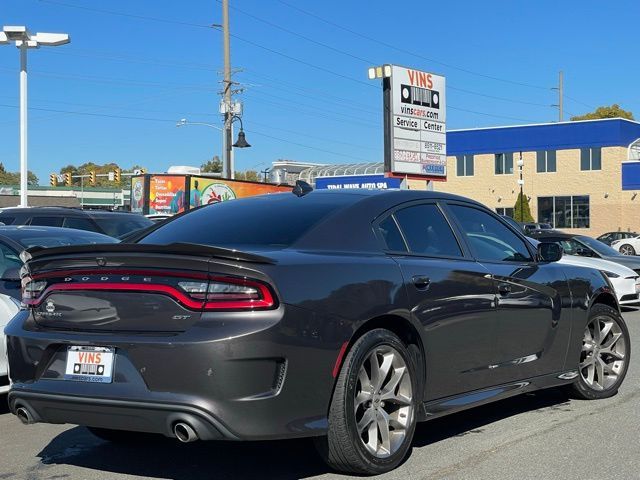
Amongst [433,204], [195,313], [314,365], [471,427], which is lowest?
[471,427]

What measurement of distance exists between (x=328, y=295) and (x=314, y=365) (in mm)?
377

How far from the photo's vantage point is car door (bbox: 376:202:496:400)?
509 cm

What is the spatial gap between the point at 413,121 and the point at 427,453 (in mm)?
22134

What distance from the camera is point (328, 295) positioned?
14.5 ft

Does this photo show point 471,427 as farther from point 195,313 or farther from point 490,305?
point 195,313

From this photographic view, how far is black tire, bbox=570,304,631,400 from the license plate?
400 centimetres

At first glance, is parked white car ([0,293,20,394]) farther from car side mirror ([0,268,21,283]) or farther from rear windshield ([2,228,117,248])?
rear windshield ([2,228,117,248])

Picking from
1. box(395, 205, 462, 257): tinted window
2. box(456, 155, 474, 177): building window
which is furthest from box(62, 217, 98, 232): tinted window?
box(456, 155, 474, 177): building window

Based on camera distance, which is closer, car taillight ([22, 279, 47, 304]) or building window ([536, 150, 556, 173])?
car taillight ([22, 279, 47, 304])

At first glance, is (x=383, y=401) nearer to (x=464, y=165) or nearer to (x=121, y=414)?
(x=121, y=414)

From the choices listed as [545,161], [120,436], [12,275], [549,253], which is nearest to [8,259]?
[12,275]

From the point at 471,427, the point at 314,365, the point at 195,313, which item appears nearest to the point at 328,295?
the point at 314,365

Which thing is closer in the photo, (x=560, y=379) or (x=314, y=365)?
(x=314, y=365)

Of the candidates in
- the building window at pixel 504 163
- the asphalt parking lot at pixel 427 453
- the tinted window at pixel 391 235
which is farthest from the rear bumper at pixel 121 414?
the building window at pixel 504 163
